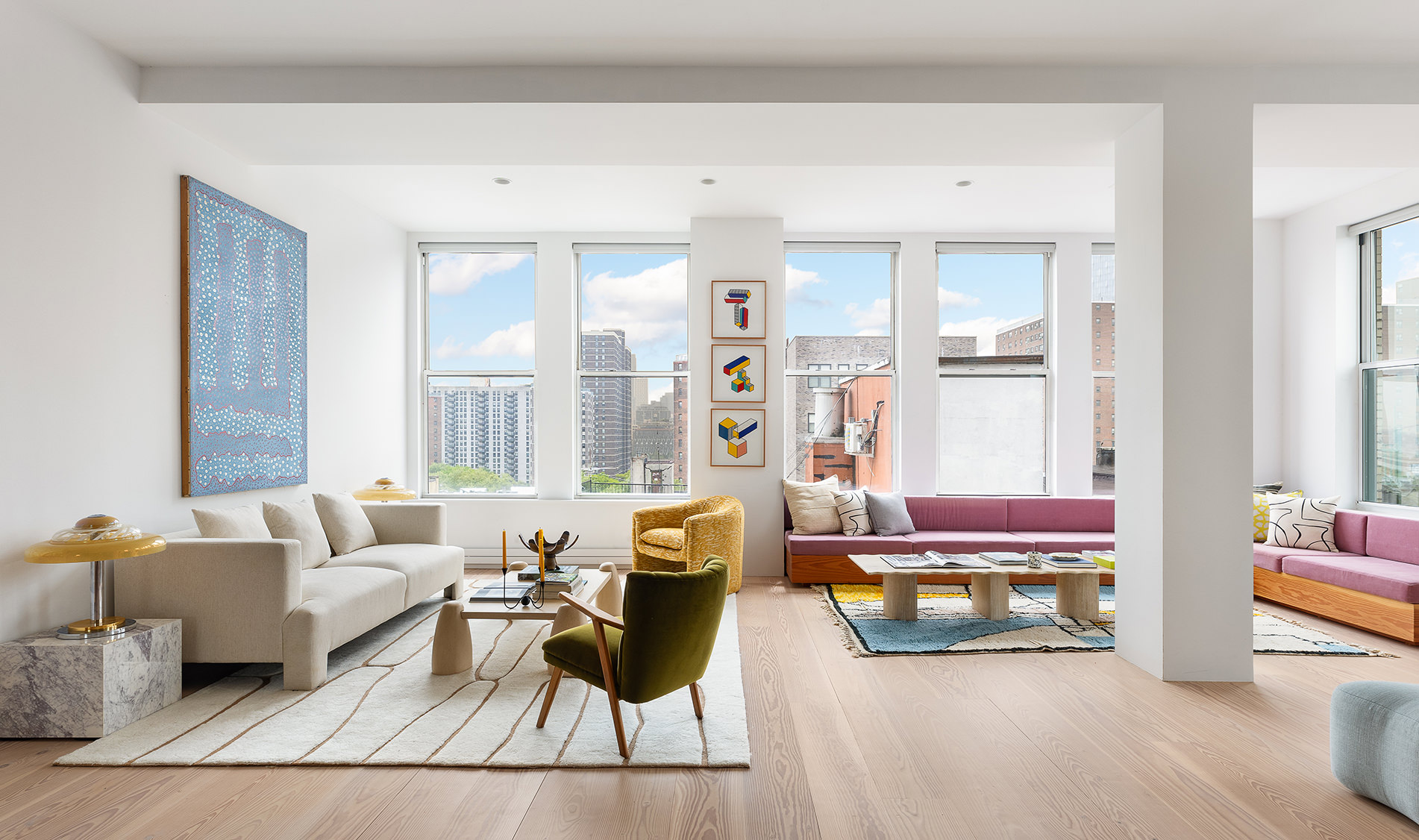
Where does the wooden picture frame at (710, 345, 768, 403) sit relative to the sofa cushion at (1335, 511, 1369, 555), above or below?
above

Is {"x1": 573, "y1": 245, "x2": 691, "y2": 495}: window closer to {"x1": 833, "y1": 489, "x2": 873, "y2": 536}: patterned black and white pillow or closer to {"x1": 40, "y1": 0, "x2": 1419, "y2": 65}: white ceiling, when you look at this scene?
{"x1": 833, "y1": 489, "x2": 873, "y2": 536}: patterned black and white pillow

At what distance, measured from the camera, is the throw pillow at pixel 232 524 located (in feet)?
12.0

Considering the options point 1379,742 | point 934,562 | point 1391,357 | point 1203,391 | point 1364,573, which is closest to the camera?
point 1379,742

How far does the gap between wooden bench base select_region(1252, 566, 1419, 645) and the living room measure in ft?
0.27

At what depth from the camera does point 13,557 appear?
2.94 m

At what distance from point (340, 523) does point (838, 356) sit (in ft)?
14.3

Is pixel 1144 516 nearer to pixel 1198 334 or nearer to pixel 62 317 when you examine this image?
pixel 1198 334

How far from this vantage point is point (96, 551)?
112 inches

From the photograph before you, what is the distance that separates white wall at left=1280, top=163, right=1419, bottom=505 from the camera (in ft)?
18.7

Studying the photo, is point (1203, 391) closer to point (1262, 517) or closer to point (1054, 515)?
point (1262, 517)

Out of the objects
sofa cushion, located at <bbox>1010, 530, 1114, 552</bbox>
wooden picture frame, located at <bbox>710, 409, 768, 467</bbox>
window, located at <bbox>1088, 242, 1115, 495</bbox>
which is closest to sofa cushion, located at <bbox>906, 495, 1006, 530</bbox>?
sofa cushion, located at <bbox>1010, 530, 1114, 552</bbox>

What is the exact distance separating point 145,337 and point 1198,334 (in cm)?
526

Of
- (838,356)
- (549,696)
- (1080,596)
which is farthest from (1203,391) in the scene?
(838,356)

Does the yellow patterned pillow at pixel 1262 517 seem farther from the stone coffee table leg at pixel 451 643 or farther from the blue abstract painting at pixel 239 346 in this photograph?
the blue abstract painting at pixel 239 346
